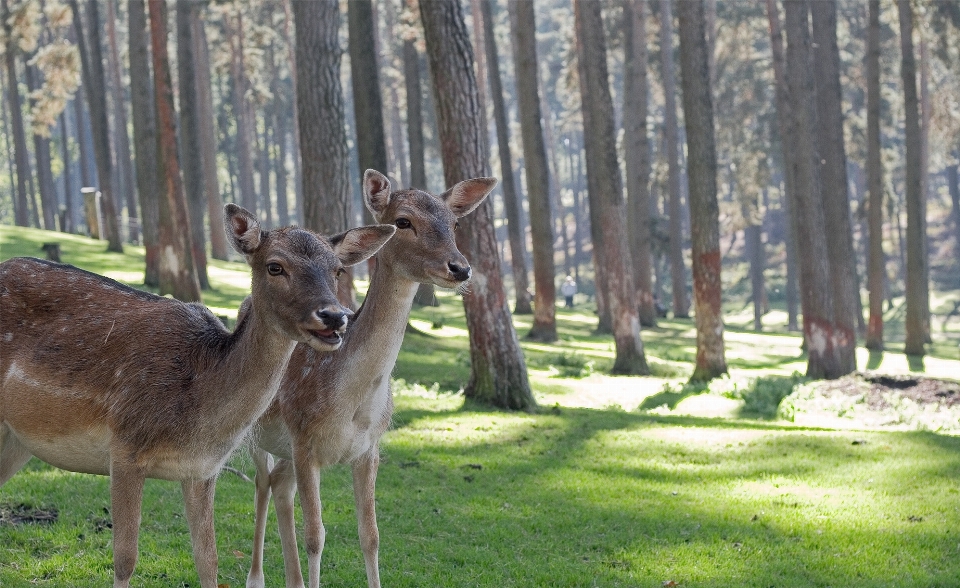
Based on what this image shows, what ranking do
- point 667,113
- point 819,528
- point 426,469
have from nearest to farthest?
point 819,528 < point 426,469 < point 667,113

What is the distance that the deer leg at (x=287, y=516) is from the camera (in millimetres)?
7023

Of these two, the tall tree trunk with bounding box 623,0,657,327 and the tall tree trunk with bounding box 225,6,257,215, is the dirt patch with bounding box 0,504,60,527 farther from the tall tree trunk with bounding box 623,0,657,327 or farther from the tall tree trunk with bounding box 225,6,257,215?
the tall tree trunk with bounding box 225,6,257,215

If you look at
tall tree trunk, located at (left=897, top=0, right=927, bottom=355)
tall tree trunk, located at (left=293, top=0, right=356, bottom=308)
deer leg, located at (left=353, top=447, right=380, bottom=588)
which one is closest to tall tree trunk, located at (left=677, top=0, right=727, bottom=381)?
tall tree trunk, located at (left=293, top=0, right=356, bottom=308)

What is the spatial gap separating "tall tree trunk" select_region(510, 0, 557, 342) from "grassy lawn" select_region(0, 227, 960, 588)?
371 inches

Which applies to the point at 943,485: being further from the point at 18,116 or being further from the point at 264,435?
the point at 18,116

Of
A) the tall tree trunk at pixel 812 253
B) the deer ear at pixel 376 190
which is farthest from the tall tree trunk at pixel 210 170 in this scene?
the deer ear at pixel 376 190

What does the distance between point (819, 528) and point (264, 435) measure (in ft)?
16.6

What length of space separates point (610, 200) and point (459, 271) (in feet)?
47.7

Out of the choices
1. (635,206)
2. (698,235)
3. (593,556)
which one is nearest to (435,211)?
(593,556)

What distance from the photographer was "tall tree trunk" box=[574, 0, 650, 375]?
67.4 ft

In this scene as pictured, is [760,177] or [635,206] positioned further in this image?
[760,177]

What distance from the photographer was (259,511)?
744 centimetres

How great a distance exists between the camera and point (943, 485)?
432 inches

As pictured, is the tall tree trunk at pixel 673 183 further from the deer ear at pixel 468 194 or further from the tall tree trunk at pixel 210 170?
the deer ear at pixel 468 194
